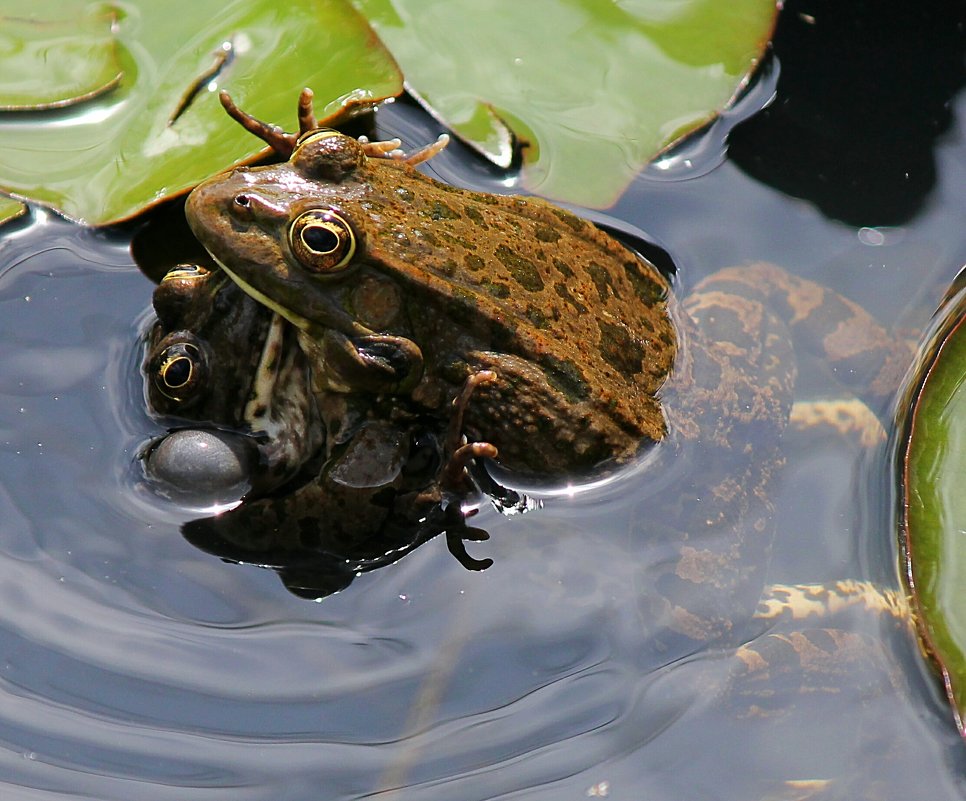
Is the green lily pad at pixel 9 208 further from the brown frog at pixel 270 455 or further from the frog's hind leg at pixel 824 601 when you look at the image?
the frog's hind leg at pixel 824 601

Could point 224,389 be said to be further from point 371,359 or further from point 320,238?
point 320,238

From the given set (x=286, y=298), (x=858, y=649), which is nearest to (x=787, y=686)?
(x=858, y=649)

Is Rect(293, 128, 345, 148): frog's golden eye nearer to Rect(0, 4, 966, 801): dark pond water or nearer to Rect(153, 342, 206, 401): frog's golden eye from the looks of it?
Rect(153, 342, 206, 401): frog's golden eye

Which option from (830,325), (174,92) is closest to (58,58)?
(174,92)

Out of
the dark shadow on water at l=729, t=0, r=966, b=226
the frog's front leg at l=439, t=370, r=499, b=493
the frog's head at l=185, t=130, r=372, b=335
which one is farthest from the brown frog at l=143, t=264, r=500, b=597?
the dark shadow on water at l=729, t=0, r=966, b=226

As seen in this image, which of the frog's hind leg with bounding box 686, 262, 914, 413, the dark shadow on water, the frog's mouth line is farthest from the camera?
the dark shadow on water

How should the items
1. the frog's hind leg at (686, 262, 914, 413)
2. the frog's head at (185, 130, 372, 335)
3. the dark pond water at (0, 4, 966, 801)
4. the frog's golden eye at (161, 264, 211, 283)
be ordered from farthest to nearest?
1. the frog's hind leg at (686, 262, 914, 413)
2. the frog's golden eye at (161, 264, 211, 283)
3. the frog's head at (185, 130, 372, 335)
4. the dark pond water at (0, 4, 966, 801)

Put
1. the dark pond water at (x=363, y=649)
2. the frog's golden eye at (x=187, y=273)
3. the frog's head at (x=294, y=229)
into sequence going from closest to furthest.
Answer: the dark pond water at (x=363, y=649), the frog's head at (x=294, y=229), the frog's golden eye at (x=187, y=273)

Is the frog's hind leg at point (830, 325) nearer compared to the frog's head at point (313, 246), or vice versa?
the frog's head at point (313, 246)

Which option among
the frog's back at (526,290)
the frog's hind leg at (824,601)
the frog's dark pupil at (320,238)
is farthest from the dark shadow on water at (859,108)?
the frog's dark pupil at (320,238)

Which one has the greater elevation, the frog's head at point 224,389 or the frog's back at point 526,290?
the frog's back at point 526,290
